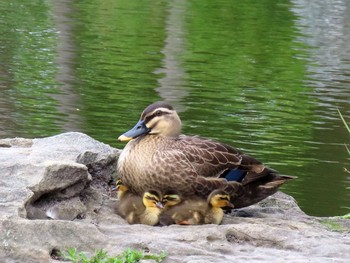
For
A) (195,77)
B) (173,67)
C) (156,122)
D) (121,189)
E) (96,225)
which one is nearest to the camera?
(96,225)

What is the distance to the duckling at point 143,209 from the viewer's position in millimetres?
6320

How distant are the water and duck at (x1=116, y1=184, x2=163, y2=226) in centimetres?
285

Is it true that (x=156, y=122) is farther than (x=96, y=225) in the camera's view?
Yes

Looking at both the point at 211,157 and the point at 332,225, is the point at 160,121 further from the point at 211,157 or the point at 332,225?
the point at 332,225

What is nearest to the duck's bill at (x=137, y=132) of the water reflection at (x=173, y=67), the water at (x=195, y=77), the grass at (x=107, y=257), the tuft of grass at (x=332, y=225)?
the tuft of grass at (x=332, y=225)

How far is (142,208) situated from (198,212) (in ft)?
1.08

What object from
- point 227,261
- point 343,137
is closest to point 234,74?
point 343,137

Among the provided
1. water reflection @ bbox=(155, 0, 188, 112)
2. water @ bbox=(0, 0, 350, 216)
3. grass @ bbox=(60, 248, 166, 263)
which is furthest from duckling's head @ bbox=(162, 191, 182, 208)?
water reflection @ bbox=(155, 0, 188, 112)

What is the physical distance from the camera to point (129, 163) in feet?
21.5

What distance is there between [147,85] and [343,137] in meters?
4.15

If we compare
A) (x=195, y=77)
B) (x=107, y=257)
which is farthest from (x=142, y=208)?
(x=195, y=77)

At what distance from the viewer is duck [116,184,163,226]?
6320 millimetres

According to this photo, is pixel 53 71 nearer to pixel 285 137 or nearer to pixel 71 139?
pixel 285 137

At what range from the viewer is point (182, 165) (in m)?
6.49
